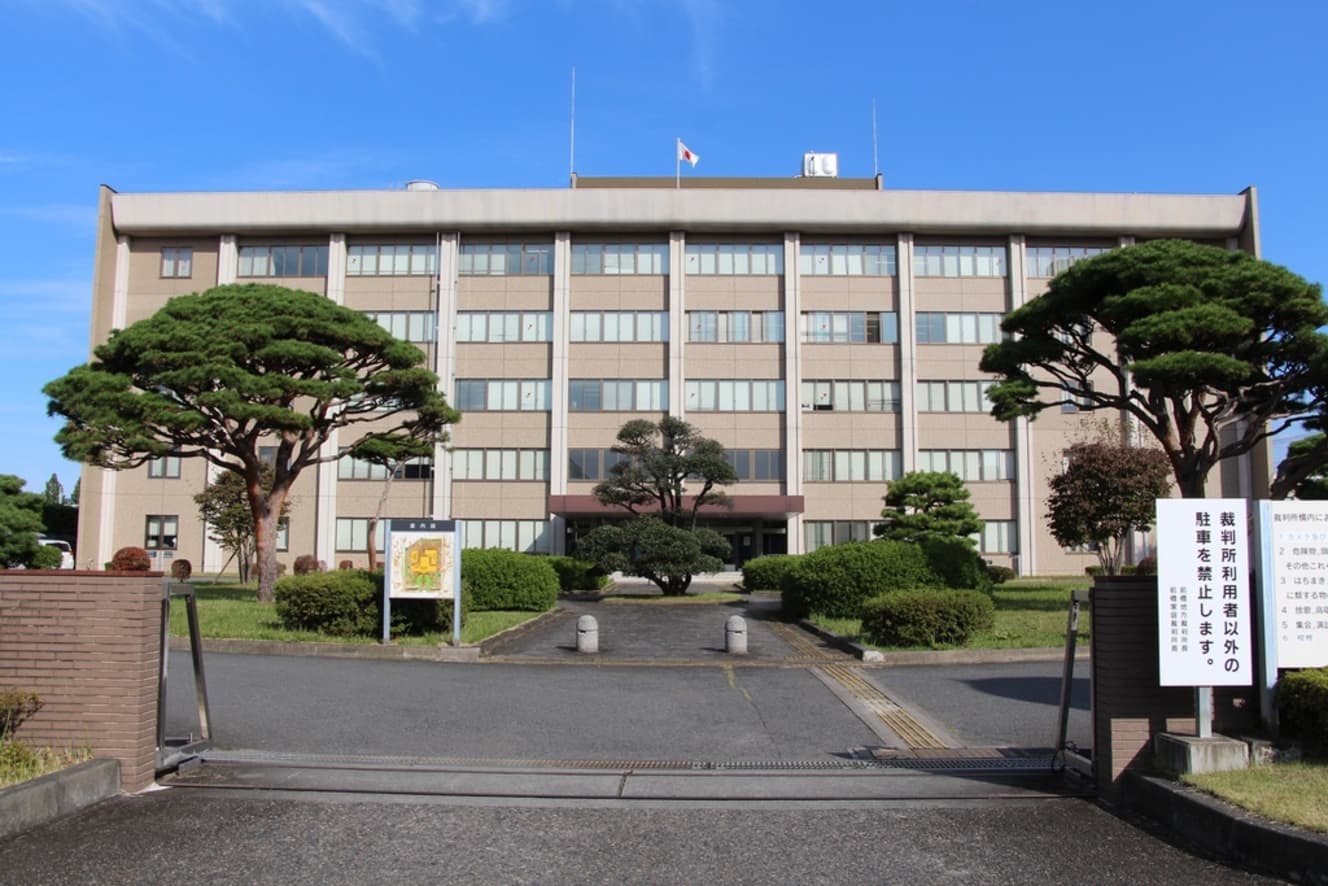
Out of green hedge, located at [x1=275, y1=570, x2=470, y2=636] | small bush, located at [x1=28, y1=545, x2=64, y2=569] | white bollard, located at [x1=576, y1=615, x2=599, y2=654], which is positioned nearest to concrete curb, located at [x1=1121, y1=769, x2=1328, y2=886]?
white bollard, located at [x1=576, y1=615, x2=599, y2=654]

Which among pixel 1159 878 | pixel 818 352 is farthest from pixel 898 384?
pixel 1159 878

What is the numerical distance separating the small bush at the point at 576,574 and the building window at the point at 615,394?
12203 mm

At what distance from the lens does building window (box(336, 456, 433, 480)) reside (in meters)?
44.3

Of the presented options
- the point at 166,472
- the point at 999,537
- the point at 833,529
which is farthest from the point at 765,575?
the point at 166,472

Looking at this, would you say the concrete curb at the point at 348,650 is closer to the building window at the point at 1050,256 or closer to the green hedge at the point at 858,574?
the green hedge at the point at 858,574

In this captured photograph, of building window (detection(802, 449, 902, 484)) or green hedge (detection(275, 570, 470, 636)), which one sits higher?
building window (detection(802, 449, 902, 484))

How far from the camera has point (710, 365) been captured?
44.4 metres

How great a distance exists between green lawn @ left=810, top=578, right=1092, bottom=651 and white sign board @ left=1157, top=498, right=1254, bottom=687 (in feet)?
21.0

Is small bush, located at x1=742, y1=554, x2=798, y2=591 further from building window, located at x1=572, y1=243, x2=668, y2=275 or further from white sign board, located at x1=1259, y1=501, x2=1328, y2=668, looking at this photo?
white sign board, located at x1=1259, y1=501, x2=1328, y2=668

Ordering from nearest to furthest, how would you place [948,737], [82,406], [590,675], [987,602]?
[948,737] < [590,675] < [987,602] < [82,406]

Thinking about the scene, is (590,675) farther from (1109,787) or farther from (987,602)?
(1109,787)

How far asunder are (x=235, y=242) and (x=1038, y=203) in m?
35.7

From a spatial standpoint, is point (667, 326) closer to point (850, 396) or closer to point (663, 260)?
point (663, 260)

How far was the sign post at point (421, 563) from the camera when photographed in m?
14.6
